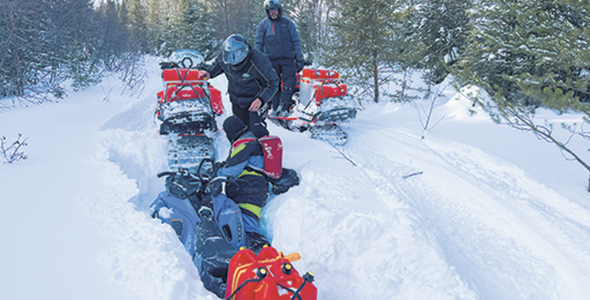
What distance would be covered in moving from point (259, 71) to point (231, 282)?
2.87 m

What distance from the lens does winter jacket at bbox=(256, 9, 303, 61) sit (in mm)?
5220

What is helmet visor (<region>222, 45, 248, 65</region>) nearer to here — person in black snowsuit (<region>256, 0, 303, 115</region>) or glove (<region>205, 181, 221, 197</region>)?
person in black snowsuit (<region>256, 0, 303, 115</region>)

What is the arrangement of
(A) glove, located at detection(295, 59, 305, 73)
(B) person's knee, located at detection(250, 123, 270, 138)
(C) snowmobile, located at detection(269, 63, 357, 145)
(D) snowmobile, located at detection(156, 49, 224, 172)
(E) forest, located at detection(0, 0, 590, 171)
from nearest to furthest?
(E) forest, located at detection(0, 0, 590, 171) → (B) person's knee, located at detection(250, 123, 270, 138) → (D) snowmobile, located at detection(156, 49, 224, 172) → (C) snowmobile, located at detection(269, 63, 357, 145) → (A) glove, located at detection(295, 59, 305, 73)

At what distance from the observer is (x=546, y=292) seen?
6.78 ft

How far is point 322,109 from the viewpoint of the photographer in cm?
511

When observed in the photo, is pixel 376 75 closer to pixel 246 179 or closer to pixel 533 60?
pixel 533 60

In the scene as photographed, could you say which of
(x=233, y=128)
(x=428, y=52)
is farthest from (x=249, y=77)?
(x=428, y=52)

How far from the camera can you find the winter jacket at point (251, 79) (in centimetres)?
404

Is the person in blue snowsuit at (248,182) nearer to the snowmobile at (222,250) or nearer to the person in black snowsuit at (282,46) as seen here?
the snowmobile at (222,250)

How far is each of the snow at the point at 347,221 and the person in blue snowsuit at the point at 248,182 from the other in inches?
7.0

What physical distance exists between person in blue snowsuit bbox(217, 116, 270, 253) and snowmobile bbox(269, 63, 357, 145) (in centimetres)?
195

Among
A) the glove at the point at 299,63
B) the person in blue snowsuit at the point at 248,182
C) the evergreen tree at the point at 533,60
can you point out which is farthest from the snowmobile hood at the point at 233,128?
the evergreen tree at the point at 533,60

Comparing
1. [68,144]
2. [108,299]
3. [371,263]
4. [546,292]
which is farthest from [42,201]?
[546,292]

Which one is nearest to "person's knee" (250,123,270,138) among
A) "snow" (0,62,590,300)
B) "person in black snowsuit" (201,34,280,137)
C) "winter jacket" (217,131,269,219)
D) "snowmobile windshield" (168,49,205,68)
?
"person in black snowsuit" (201,34,280,137)
